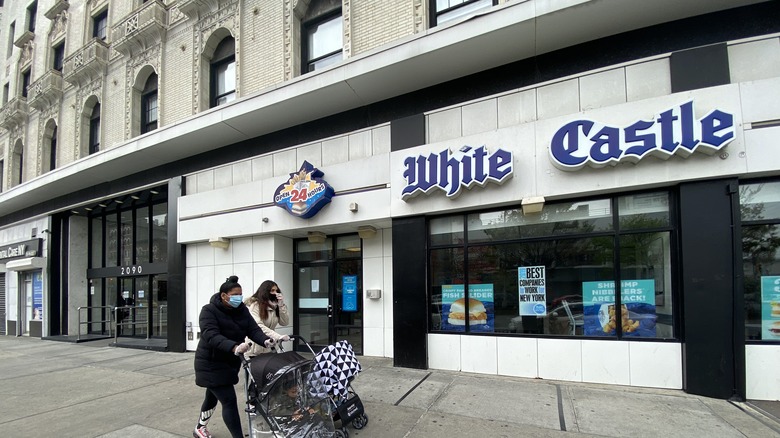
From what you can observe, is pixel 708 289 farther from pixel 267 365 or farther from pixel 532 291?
pixel 267 365

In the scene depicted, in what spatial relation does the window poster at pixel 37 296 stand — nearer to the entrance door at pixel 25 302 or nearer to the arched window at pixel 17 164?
the entrance door at pixel 25 302

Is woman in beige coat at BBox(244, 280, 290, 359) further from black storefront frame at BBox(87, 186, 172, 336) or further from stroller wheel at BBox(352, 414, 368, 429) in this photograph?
black storefront frame at BBox(87, 186, 172, 336)

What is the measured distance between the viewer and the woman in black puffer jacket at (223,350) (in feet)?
12.8

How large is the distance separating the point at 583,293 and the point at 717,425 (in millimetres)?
2283


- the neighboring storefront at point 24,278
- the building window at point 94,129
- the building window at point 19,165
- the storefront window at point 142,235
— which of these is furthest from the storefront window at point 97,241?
the building window at point 19,165

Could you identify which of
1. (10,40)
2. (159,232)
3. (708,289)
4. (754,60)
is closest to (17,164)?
(10,40)

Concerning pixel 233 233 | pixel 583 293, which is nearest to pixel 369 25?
pixel 233 233

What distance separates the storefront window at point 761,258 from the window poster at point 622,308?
1.16 metres

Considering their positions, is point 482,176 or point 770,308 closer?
point 770,308

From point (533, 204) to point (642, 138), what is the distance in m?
1.76

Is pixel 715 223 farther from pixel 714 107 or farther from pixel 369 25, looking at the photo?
pixel 369 25

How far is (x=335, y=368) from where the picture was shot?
414 cm

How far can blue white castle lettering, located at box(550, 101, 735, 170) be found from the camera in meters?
5.34

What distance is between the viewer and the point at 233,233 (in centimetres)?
964
